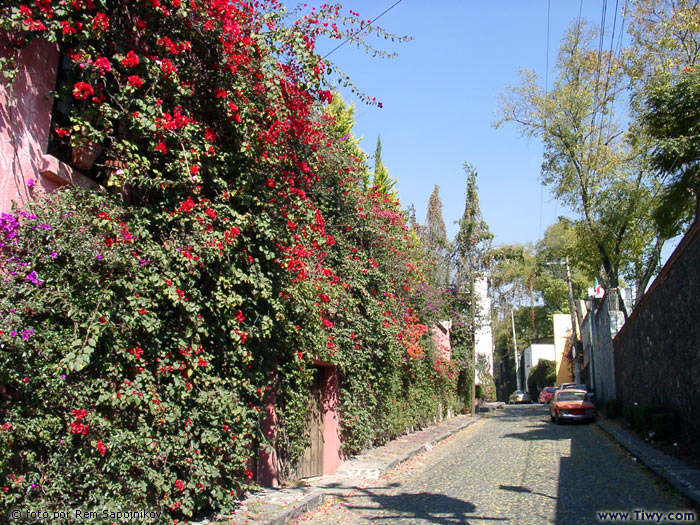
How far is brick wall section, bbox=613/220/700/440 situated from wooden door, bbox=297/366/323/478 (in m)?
7.05

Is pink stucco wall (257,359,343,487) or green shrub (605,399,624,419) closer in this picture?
pink stucco wall (257,359,343,487)

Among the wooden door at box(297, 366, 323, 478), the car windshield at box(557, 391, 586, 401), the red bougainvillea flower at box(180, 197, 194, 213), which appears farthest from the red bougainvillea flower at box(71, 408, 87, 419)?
the car windshield at box(557, 391, 586, 401)

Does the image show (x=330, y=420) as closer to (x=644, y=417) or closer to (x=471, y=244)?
(x=644, y=417)

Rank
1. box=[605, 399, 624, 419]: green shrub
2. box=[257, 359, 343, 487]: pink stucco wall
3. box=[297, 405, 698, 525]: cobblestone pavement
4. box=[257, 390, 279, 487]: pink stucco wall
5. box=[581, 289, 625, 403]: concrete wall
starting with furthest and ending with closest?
box=[581, 289, 625, 403]: concrete wall → box=[605, 399, 624, 419]: green shrub → box=[257, 359, 343, 487]: pink stucco wall → box=[257, 390, 279, 487]: pink stucco wall → box=[297, 405, 698, 525]: cobblestone pavement

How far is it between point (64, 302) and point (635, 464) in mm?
10980

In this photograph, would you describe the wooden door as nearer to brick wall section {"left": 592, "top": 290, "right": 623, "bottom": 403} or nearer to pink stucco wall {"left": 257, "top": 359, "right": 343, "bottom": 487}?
pink stucco wall {"left": 257, "top": 359, "right": 343, "bottom": 487}

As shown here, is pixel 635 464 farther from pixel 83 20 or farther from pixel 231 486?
pixel 83 20

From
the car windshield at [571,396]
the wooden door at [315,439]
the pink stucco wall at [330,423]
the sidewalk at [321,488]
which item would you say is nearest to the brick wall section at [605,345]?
the car windshield at [571,396]

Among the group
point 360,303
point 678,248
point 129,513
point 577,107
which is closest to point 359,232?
point 360,303

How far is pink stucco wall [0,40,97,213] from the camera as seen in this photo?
491 cm

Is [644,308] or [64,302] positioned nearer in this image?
[64,302]

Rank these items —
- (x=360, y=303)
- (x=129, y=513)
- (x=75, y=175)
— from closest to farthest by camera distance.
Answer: (x=129, y=513) < (x=75, y=175) < (x=360, y=303)

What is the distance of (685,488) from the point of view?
7.79 meters

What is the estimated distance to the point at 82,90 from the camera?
16.9 feet
